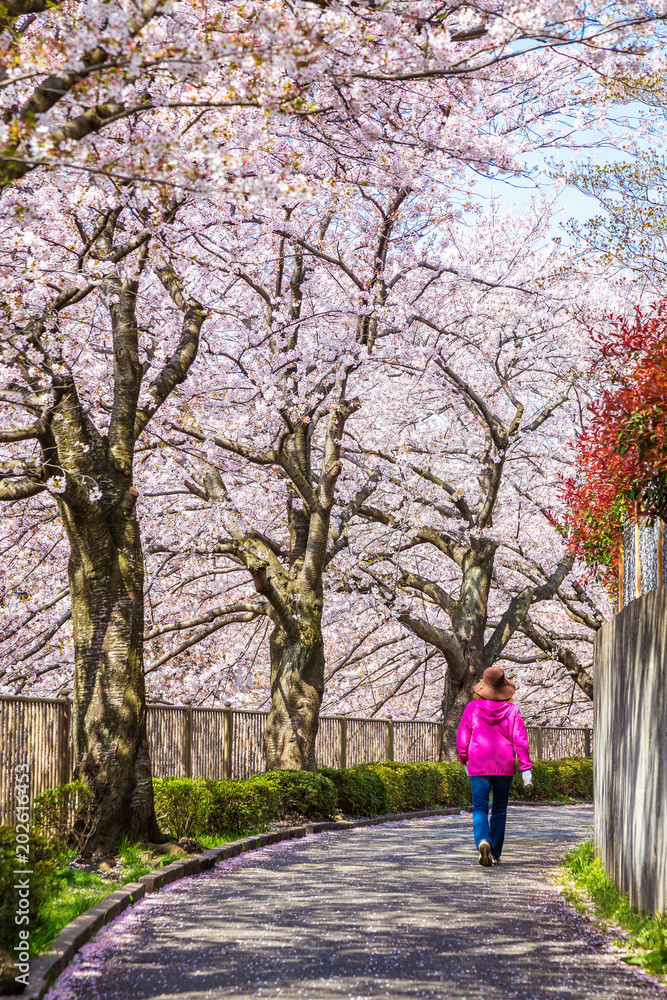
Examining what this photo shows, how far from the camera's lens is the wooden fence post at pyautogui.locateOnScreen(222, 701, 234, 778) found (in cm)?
1529

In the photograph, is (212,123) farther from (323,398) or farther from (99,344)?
(323,398)

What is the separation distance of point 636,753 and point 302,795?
310 inches

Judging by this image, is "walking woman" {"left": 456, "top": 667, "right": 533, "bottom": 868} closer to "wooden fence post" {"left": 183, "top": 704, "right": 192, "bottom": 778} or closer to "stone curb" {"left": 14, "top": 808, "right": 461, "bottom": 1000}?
"stone curb" {"left": 14, "top": 808, "right": 461, "bottom": 1000}

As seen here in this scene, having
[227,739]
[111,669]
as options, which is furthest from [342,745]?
[111,669]

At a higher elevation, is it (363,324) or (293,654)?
(363,324)

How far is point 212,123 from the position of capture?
1011 centimetres

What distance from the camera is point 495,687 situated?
10305 mm

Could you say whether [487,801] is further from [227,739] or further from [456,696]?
[456,696]

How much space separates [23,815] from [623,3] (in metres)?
6.94

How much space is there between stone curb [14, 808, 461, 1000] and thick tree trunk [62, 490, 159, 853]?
63cm

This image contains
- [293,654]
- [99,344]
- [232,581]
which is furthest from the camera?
[232,581]

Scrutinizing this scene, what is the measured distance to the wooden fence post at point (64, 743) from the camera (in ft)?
34.1

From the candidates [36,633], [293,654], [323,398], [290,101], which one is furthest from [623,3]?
[36,633]

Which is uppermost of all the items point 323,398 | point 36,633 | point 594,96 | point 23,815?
point 594,96
